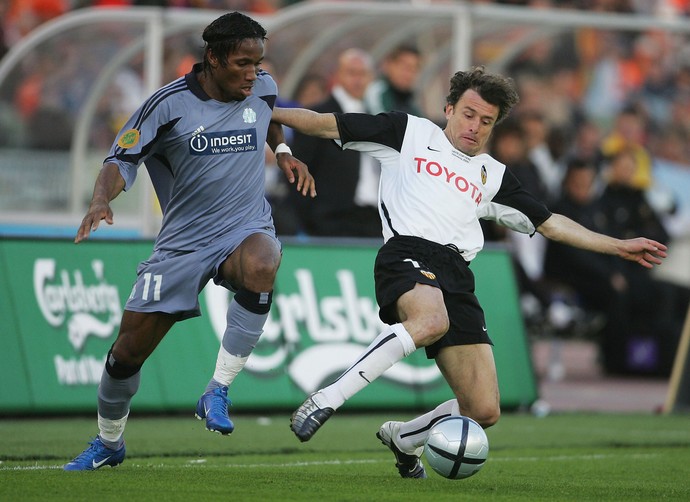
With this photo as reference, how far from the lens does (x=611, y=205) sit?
1662 cm

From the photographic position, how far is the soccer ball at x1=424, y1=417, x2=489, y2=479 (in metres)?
7.34

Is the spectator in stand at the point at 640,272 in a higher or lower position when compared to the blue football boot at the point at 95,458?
lower

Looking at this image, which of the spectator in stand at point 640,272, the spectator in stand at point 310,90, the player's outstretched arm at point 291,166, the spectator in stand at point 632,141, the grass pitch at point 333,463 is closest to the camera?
the grass pitch at point 333,463

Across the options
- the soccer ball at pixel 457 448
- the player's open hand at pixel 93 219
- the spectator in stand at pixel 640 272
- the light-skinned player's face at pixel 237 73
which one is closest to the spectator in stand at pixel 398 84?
the spectator in stand at pixel 640 272

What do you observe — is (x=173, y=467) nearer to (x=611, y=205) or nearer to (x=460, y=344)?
(x=460, y=344)

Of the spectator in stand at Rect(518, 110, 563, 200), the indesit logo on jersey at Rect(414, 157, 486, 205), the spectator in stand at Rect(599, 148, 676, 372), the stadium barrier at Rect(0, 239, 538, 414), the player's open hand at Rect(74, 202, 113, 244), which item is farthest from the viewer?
the spectator in stand at Rect(518, 110, 563, 200)

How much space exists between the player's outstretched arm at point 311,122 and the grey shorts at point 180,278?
26.8 inches

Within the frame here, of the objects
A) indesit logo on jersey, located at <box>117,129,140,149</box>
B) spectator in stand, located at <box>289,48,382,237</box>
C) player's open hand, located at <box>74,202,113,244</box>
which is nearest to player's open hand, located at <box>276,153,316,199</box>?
indesit logo on jersey, located at <box>117,129,140,149</box>

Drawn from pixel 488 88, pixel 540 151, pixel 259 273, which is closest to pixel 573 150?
pixel 540 151

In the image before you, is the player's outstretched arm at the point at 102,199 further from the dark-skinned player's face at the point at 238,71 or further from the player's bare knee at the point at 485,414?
the player's bare knee at the point at 485,414

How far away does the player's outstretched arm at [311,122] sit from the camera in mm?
7789

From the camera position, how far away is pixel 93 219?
686 cm

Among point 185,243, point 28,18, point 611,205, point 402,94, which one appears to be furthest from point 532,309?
point 185,243

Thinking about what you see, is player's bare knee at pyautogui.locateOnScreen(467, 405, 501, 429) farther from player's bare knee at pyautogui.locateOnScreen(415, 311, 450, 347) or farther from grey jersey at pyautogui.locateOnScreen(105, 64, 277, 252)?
grey jersey at pyautogui.locateOnScreen(105, 64, 277, 252)
